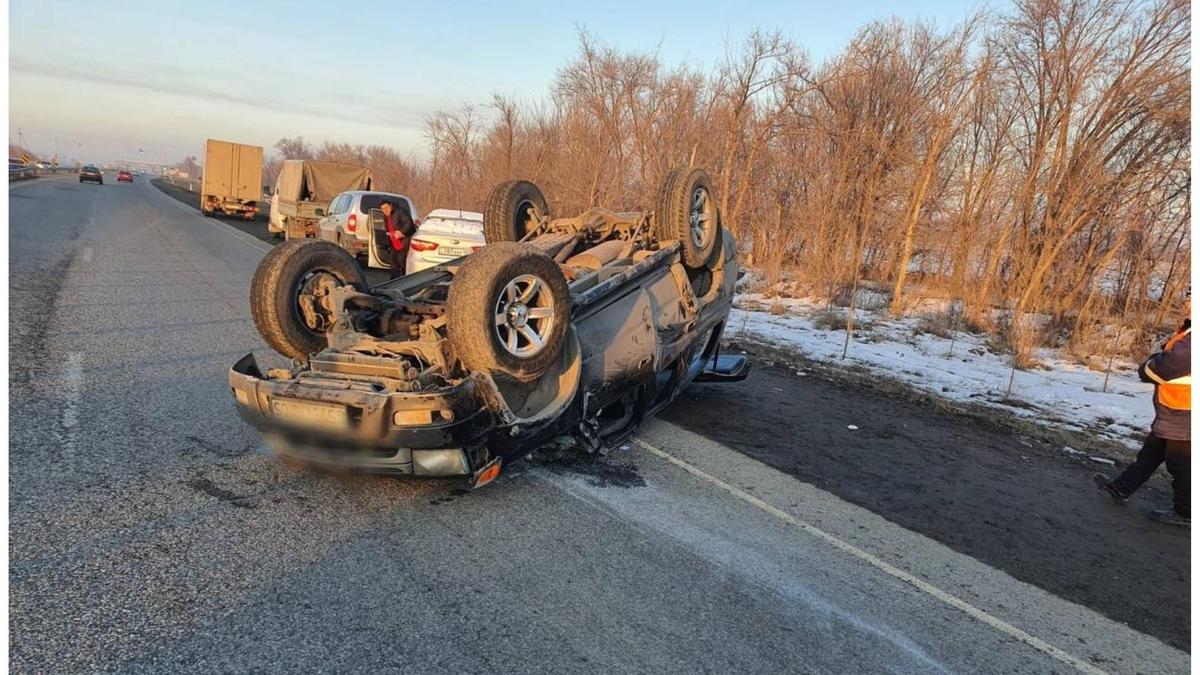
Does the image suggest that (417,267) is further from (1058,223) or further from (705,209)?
(1058,223)

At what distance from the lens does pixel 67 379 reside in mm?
5371

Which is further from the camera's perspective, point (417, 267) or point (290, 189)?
point (290, 189)

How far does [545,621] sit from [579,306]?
2082 mm

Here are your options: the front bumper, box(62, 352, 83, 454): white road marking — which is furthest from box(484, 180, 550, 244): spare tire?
box(62, 352, 83, 454): white road marking

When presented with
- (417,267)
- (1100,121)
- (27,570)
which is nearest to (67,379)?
(27,570)

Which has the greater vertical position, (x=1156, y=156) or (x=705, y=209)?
(x=1156, y=156)

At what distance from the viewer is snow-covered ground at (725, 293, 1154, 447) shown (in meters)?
7.81

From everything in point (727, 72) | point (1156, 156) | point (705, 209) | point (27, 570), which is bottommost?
point (27, 570)

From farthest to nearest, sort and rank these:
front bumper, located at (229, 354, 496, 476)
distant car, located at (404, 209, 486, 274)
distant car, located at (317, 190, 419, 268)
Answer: distant car, located at (317, 190, 419, 268) → distant car, located at (404, 209, 486, 274) → front bumper, located at (229, 354, 496, 476)

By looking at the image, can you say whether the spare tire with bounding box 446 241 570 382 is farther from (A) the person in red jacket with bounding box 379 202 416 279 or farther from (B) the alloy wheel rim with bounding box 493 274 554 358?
(A) the person in red jacket with bounding box 379 202 416 279

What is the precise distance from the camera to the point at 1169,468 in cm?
504

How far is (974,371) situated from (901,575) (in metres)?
7.08

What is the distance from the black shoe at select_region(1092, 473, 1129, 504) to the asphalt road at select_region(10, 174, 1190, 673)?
0.66 feet

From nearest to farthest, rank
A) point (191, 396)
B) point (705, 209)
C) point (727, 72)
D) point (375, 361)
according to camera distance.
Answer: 1. point (375, 361)
2. point (191, 396)
3. point (705, 209)
4. point (727, 72)
